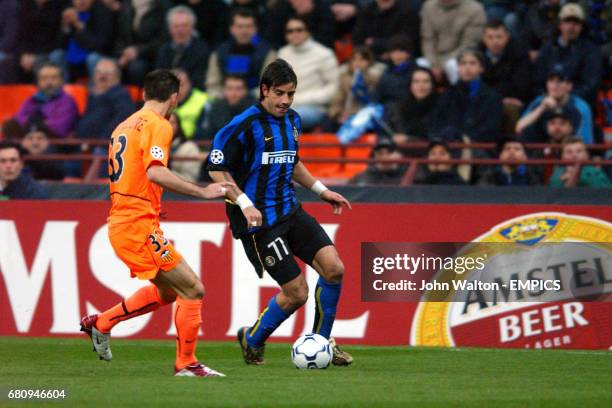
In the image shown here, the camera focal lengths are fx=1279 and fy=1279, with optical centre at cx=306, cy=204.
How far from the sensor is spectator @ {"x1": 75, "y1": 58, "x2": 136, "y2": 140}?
53.7 ft

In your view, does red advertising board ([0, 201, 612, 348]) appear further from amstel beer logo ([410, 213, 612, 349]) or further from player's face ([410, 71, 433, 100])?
player's face ([410, 71, 433, 100])

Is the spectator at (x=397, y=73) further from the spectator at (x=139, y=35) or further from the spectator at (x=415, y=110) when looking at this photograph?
the spectator at (x=139, y=35)

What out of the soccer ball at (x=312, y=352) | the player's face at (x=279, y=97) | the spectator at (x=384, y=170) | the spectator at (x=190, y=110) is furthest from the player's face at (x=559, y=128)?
the soccer ball at (x=312, y=352)

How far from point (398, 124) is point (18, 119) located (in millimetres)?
5212

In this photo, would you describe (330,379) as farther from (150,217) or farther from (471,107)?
(471,107)

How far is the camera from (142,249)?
9.32 m

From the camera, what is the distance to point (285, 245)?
9.87 m

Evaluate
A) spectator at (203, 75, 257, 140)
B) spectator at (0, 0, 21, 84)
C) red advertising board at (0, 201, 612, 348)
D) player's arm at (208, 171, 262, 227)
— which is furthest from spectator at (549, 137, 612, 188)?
spectator at (0, 0, 21, 84)

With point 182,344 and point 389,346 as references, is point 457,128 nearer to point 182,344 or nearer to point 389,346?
point 389,346

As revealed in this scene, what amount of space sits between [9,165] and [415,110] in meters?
4.82

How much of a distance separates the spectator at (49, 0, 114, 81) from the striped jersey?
9002 mm

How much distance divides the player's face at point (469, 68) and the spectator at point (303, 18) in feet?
8.78

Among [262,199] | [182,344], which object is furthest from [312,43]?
[182,344]

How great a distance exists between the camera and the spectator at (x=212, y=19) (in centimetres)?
1809
